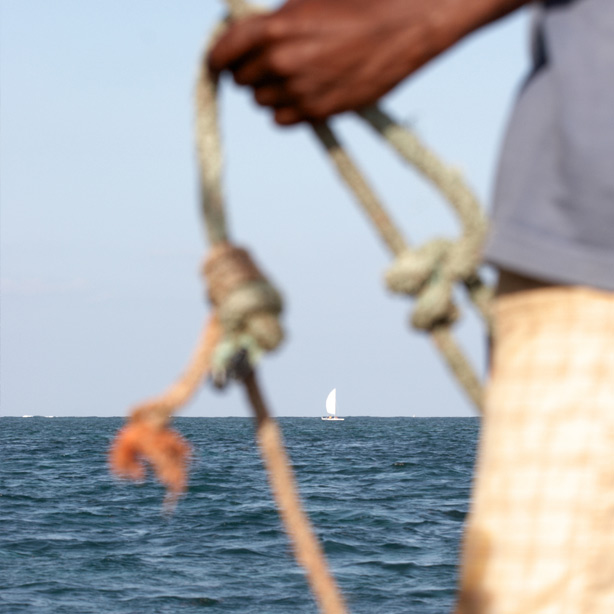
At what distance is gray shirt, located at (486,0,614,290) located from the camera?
1.17 meters

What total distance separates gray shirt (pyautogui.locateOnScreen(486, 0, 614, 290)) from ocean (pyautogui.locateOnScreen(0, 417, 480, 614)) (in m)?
11.4

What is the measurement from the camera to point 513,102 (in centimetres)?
129

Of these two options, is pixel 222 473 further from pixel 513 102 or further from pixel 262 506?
pixel 513 102

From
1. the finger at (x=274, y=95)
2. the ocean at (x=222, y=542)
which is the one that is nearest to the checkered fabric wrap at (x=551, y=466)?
the finger at (x=274, y=95)

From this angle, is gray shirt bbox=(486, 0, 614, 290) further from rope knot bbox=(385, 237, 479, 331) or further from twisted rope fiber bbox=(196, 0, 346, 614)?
twisted rope fiber bbox=(196, 0, 346, 614)

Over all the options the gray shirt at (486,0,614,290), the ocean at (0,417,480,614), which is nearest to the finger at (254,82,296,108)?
the gray shirt at (486,0,614,290)

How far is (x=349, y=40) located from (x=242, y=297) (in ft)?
1.08

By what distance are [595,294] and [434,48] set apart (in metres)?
0.32

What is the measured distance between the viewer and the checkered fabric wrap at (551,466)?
1206 mm

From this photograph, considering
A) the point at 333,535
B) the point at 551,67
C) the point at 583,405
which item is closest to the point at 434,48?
the point at 551,67

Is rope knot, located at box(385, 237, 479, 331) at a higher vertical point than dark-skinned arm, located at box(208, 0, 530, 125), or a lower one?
lower

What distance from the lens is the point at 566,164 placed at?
3.88ft

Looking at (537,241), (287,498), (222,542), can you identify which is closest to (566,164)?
(537,241)

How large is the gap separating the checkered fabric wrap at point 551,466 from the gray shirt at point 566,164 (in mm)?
50
